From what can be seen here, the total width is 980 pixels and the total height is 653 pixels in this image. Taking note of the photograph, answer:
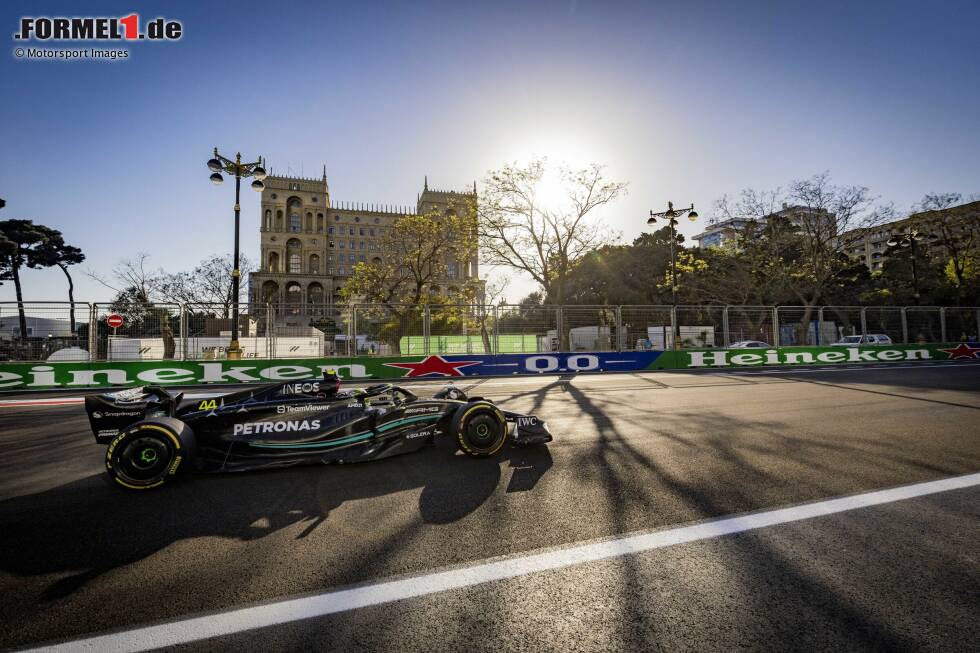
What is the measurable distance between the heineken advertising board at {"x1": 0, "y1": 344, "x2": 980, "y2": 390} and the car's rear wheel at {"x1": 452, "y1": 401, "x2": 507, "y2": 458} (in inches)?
402

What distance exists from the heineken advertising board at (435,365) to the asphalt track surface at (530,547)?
8.19 meters

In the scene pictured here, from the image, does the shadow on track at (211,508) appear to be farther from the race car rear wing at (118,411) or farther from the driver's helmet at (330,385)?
the driver's helmet at (330,385)

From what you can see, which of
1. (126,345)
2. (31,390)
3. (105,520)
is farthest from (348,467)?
(31,390)

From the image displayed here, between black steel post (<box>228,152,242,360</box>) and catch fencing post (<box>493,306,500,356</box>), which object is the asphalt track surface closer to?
black steel post (<box>228,152,242,360</box>)

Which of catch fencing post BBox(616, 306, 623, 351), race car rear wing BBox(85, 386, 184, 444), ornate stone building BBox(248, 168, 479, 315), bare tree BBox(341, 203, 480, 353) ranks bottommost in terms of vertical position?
race car rear wing BBox(85, 386, 184, 444)

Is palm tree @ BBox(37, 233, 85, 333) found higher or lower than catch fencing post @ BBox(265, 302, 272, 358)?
higher

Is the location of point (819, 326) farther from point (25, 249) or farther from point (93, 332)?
point (25, 249)

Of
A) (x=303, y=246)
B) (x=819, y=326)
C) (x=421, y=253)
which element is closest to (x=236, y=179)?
(x=421, y=253)

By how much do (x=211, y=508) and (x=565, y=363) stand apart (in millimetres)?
13698

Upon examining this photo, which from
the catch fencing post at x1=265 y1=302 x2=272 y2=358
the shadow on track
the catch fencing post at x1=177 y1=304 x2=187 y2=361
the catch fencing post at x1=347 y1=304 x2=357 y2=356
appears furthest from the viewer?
the catch fencing post at x1=347 y1=304 x2=357 y2=356

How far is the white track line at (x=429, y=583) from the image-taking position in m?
2.01

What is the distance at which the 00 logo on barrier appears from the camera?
52.9ft

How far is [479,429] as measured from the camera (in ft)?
16.6

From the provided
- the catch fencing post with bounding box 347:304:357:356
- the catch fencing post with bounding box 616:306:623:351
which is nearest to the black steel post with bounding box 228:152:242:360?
the catch fencing post with bounding box 347:304:357:356
